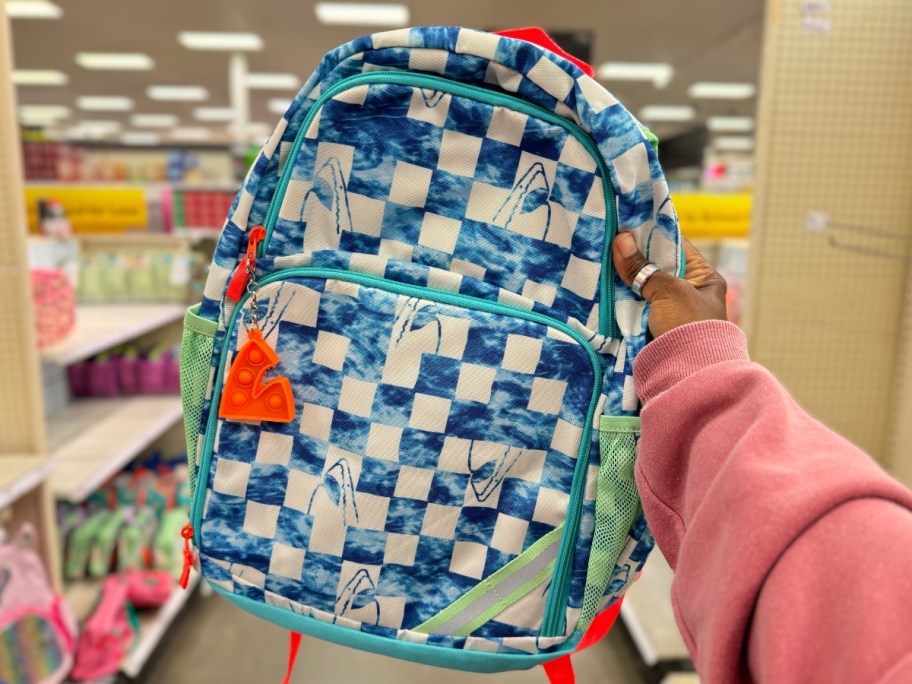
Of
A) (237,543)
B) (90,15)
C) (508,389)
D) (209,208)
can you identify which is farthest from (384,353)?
(90,15)

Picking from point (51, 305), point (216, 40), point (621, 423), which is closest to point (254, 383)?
point (621, 423)

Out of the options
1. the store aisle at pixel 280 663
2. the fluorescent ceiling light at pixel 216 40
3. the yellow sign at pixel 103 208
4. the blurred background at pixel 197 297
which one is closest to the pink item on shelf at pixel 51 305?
the blurred background at pixel 197 297

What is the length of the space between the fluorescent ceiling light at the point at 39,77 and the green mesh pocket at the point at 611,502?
11.2m

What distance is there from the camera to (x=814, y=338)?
1927mm

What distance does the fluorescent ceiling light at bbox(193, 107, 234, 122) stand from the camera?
43.7 ft

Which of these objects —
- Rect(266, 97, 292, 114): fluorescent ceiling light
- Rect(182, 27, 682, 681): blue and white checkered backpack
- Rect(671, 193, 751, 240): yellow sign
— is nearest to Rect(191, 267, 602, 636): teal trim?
Rect(182, 27, 682, 681): blue and white checkered backpack

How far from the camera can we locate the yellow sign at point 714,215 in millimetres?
3258

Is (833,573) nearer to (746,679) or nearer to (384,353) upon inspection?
(746,679)

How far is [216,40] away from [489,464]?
8421 millimetres

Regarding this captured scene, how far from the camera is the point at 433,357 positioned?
0.63m

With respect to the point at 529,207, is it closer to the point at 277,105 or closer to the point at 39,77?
the point at 39,77

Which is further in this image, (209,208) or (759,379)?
(209,208)

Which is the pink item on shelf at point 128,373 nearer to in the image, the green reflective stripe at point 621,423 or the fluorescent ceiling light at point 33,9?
the green reflective stripe at point 621,423

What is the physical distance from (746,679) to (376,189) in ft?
1.55
